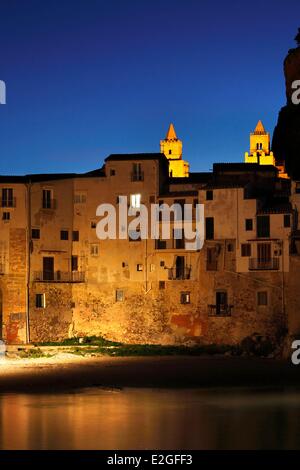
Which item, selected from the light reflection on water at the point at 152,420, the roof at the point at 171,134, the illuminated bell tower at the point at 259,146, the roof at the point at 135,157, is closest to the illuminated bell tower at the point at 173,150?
the roof at the point at 171,134

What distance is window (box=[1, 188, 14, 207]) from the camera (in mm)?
60656

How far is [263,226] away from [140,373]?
15.4m

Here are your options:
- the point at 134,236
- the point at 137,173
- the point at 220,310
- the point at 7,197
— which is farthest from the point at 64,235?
the point at 220,310

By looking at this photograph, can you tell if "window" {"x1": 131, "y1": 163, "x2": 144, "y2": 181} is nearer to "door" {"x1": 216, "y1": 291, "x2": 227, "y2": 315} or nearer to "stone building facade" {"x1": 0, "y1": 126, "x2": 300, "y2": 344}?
"stone building facade" {"x1": 0, "y1": 126, "x2": 300, "y2": 344}

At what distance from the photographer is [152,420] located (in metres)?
32.1

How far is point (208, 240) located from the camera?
59906mm

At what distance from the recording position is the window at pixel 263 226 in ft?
192

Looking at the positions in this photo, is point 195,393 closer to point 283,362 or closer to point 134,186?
point 283,362

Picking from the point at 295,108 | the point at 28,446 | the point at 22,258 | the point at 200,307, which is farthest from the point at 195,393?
the point at 295,108

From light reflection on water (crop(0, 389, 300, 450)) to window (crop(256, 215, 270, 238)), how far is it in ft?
64.2

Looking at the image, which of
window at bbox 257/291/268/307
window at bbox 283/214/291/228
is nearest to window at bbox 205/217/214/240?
window at bbox 283/214/291/228

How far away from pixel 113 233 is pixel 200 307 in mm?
8017

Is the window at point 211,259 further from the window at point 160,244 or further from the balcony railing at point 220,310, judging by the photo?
the window at point 160,244

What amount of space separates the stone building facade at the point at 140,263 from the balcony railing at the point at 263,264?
2.7 inches
